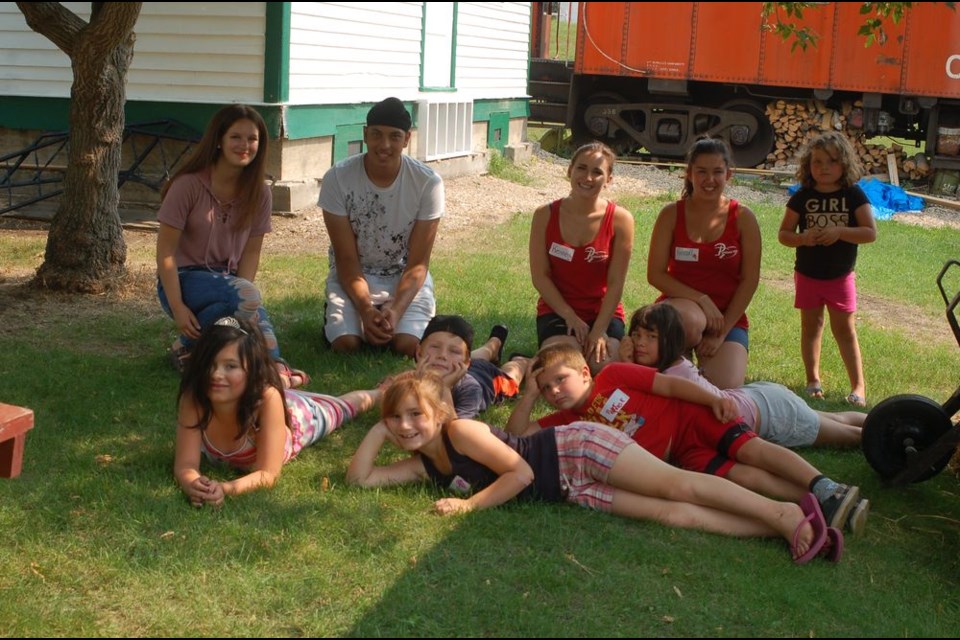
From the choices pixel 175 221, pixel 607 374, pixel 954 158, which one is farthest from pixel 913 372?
pixel 954 158

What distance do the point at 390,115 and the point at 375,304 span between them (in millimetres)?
1054

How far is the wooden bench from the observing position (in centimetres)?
282

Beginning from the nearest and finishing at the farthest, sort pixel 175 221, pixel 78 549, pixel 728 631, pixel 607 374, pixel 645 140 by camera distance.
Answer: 1. pixel 728 631
2. pixel 78 549
3. pixel 607 374
4. pixel 175 221
5. pixel 645 140

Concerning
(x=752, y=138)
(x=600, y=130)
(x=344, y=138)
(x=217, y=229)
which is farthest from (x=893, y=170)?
(x=217, y=229)

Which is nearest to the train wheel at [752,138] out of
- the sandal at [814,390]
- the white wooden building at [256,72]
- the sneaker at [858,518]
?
the white wooden building at [256,72]

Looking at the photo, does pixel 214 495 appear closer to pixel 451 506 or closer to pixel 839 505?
pixel 451 506

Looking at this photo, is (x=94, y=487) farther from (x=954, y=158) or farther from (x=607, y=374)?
(x=954, y=158)

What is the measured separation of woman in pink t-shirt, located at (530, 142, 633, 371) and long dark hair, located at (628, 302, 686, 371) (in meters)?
0.87

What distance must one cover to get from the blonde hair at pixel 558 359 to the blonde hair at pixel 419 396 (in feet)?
1.87

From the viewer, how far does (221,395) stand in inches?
163

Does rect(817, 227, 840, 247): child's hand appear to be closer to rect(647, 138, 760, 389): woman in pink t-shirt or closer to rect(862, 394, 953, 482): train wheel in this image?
rect(647, 138, 760, 389): woman in pink t-shirt

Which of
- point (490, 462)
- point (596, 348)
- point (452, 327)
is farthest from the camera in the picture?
point (596, 348)

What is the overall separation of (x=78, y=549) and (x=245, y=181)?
8.50ft

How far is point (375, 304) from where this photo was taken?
6.20 m
